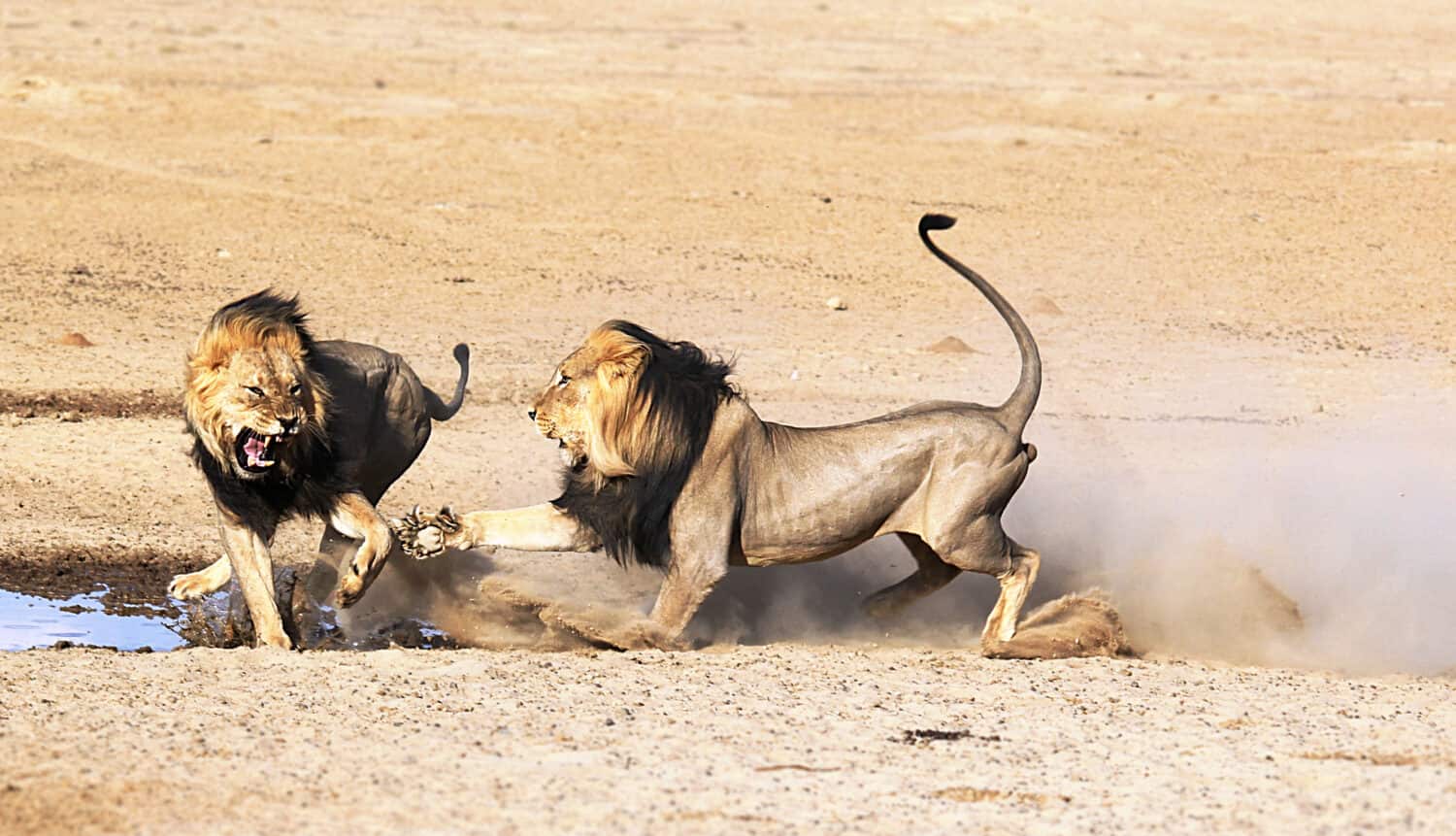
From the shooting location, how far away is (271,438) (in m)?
6.22

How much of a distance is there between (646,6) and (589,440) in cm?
3440

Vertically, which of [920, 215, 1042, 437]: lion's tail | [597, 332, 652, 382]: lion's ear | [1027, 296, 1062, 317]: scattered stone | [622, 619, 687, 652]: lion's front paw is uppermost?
[597, 332, 652, 382]: lion's ear

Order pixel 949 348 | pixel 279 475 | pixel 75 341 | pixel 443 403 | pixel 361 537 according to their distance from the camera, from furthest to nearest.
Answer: pixel 949 348 < pixel 75 341 < pixel 443 403 < pixel 361 537 < pixel 279 475

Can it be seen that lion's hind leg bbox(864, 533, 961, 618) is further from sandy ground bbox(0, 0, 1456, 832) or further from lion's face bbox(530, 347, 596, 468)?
lion's face bbox(530, 347, 596, 468)

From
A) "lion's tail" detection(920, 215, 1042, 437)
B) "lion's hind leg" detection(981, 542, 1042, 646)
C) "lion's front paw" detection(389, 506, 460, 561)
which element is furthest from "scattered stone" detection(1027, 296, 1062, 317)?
"lion's front paw" detection(389, 506, 460, 561)

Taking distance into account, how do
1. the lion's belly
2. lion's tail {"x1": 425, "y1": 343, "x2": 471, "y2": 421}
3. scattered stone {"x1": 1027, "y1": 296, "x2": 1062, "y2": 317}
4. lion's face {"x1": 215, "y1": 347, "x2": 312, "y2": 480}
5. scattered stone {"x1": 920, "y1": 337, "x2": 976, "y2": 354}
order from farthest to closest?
scattered stone {"x1": 1027, "y1": 296, "x2": 1062, "y2": 317}
scattered stone {"x1": 920, "y1": 337, "x2": 976, "y2": 354}
lion's tail {"x1": 425, "y1": 343, "x2": 471, "y2": 421}
the lion's belly
lion's face {"x1": 215, "y1": 347, "x2": 312, "y2": 480}

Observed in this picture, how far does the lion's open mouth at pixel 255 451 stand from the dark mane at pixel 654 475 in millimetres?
923

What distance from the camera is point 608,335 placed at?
652cm

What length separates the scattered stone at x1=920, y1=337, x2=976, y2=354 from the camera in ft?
42.7

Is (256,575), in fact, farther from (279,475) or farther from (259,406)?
(259,406)

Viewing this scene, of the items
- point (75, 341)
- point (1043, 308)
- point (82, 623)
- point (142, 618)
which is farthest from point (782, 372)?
point (82, 623)

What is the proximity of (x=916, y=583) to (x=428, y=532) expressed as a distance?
182 centimetres

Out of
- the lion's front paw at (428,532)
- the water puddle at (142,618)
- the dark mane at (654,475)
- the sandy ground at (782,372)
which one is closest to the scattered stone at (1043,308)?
the sandy ground at (782,372)

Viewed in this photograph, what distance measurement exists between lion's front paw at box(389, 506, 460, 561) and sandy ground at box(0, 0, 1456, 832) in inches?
13.9
